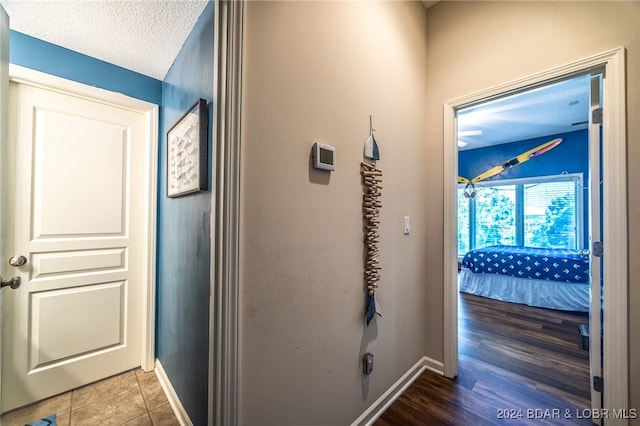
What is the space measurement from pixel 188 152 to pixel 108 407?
5.78ft

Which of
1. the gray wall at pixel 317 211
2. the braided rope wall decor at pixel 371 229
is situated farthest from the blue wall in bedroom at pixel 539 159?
the braided rope wall decor at pixel 371 229

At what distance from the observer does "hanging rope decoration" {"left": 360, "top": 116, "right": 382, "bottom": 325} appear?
146 cm

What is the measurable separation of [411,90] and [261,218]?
1573 millimetres

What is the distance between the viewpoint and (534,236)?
5.11 m

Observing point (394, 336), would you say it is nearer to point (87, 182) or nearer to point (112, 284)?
point (112, 284)

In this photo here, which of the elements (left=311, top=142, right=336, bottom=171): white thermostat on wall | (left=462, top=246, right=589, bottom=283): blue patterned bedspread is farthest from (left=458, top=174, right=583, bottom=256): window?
(left=311, top=142, right=336, bottom=171): white thermostat on wall

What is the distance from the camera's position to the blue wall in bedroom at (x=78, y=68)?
1.61 m

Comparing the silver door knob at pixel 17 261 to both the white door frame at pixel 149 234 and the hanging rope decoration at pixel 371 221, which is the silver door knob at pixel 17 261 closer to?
the white door frame at pixel 149 234

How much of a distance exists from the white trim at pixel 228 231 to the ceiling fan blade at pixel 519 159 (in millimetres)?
5950

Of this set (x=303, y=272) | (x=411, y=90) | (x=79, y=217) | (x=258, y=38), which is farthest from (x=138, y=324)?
(x=411, y=90)

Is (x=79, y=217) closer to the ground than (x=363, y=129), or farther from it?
closer to the ground

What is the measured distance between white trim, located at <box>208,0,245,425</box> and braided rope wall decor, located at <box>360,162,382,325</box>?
2.49ft

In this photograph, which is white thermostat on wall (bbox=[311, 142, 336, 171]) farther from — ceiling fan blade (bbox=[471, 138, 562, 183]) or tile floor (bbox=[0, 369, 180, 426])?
ceiling fan blade (bbox=[471, 138, 562, 183])

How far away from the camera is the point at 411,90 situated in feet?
6.20
